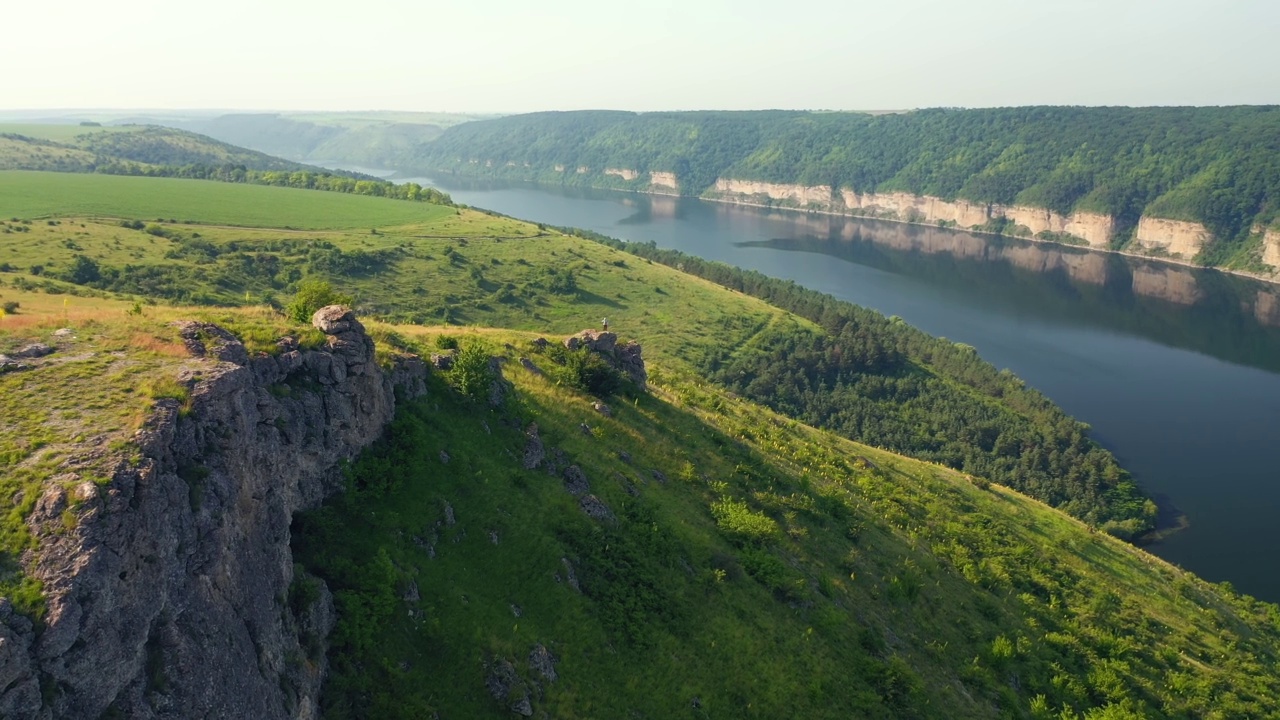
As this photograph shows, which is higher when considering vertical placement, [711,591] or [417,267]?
[417,267]

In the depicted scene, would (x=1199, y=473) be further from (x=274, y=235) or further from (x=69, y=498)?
(x=274, y=235)

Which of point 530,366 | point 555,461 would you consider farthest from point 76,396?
point 530,366

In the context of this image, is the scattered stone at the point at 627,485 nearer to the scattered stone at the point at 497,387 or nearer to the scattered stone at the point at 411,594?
→ the scattered stone at the point at 497,387

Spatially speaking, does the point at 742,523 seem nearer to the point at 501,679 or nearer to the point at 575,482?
the point at 575,482

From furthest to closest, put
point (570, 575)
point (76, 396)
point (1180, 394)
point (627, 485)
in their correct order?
point (1180, 394) < point (627, 485) < point (570, 575) < point (76, 396)

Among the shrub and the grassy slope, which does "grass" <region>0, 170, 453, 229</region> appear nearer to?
the grassy slope

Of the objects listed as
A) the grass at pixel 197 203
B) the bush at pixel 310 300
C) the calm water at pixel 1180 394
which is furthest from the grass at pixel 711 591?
the grass at pixel 197 203
